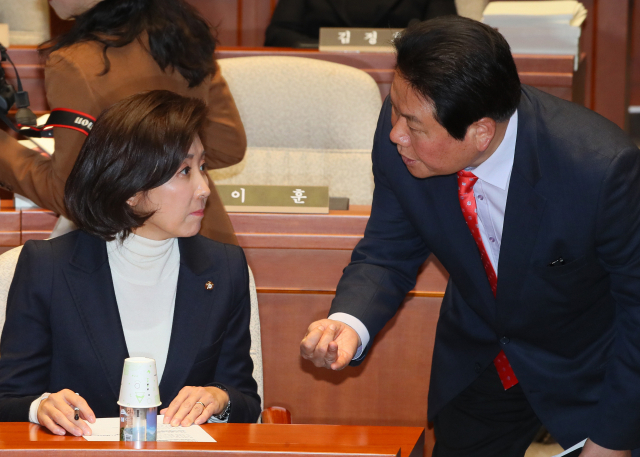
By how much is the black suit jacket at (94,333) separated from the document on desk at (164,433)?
27 centimetres

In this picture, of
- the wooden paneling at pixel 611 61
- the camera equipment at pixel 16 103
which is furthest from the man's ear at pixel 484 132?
the wooden paneling at pixel 611 61

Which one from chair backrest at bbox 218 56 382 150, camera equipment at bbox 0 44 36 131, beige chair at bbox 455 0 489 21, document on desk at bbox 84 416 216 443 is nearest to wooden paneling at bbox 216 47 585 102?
chair backrest at bbox 218 56 382 150

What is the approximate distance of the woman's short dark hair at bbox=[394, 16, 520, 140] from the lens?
1.35 metres

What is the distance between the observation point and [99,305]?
162 centimetres

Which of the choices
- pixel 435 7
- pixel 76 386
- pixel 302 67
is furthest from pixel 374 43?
pixel 76 386

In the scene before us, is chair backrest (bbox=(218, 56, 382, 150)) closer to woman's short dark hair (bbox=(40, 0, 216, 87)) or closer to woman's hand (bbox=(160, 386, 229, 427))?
woman's short dark hair (bbox=(40, 0, 216, 87))

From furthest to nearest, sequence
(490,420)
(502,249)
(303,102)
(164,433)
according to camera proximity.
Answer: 1. (303,102)
2. (490,420)
3. (502,249)
4. (164,433)

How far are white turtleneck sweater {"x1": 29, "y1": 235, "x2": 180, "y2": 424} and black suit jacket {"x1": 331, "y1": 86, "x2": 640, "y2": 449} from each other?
373mm

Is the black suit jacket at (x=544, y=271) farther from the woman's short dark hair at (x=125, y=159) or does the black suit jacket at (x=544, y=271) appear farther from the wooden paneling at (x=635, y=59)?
the wooden paneling at (x=635, y=59)

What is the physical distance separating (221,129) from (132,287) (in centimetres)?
64

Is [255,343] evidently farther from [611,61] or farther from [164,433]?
[611,61]

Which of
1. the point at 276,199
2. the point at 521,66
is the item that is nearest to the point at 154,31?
the point at 276,199

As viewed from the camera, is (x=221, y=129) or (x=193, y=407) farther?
(x=221, y=129)

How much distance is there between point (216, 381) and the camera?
166cm
